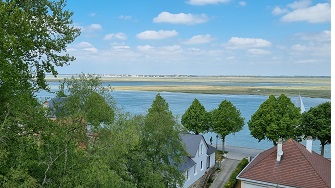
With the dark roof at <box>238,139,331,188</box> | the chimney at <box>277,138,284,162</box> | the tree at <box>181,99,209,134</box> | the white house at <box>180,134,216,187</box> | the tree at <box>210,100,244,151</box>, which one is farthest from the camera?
the tree at <box>181,99,209,134</box>

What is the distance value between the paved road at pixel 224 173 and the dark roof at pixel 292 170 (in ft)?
26.5

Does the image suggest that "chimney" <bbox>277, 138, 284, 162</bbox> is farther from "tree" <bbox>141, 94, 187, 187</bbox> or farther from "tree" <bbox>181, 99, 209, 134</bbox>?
"tree" <bbox>181, 99, 209, 134</bbox>

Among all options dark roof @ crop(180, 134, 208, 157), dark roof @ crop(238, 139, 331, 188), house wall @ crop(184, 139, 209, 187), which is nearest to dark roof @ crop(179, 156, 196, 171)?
house wall @ crop(184, 139, 209, 187)

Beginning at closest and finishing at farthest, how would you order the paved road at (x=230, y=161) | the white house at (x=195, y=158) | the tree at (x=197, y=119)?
1. the white house at (x=195, y=158)
2. the paved road at (x=230, y=161)
3. the tree at (x=197, y=119)

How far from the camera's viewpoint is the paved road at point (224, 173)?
90.7ft

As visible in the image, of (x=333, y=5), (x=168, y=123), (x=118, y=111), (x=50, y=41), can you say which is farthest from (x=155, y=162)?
(x=333, y=5)

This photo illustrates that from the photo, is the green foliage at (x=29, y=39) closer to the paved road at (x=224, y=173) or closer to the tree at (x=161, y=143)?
the tree at (x=161, y=143)

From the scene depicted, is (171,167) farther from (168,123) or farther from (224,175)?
(224,175)

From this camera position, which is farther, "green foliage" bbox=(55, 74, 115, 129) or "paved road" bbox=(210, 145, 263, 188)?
"paved road" bbox=(210, 145, 263, 188)

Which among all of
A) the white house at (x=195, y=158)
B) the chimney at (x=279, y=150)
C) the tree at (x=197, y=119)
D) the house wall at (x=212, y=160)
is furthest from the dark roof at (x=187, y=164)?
the tree at (x=197, y=119)

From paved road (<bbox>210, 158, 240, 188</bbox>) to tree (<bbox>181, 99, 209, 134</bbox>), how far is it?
571cm

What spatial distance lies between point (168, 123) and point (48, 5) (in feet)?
37.7

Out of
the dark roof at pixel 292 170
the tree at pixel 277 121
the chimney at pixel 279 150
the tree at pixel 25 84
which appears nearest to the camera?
the tree at pixel 25 84

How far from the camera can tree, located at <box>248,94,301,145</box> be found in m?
32.8
